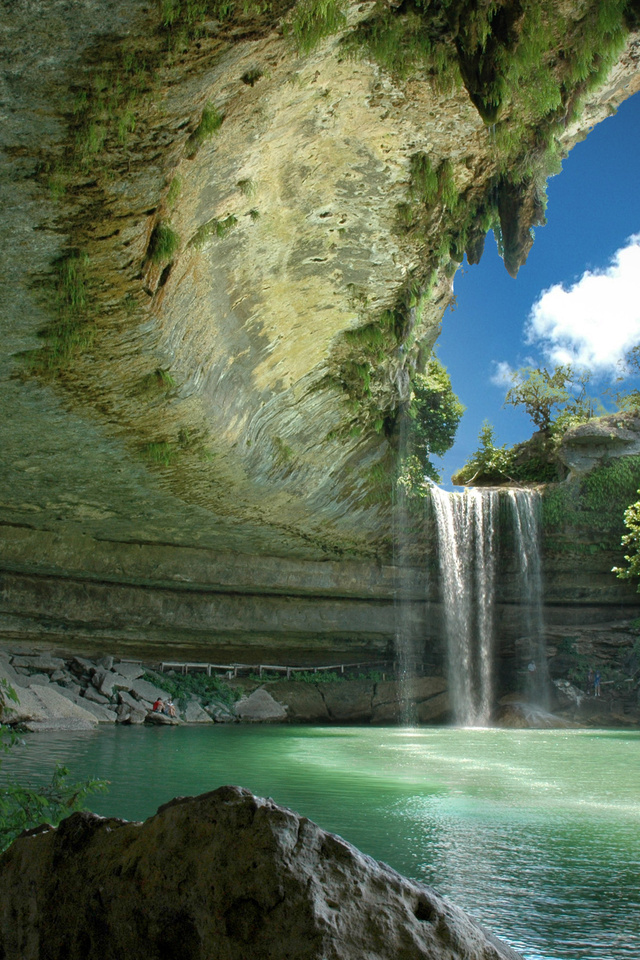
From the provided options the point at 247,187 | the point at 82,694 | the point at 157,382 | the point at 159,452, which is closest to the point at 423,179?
the point at 247,187

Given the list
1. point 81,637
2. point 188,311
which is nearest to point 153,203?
point 188,311

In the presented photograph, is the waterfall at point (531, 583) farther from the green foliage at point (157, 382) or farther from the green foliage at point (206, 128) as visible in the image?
the green foliage at point (206, 128)

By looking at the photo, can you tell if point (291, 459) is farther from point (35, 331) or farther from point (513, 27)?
point (513, 27)

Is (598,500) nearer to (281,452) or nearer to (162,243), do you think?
(281,452)

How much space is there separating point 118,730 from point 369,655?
1019cm

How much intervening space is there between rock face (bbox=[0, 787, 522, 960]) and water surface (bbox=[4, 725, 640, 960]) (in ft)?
4.86

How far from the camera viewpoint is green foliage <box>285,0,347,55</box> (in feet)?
15.3

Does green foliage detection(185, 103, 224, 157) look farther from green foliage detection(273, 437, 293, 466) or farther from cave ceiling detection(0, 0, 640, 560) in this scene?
green foliage detection(273, 437, 293, 466)

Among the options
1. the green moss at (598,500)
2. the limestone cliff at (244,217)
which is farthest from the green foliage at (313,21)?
the green moss at (598,500)

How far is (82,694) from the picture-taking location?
15727 millimetres

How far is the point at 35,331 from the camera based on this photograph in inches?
296

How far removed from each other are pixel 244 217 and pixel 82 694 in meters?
12.3

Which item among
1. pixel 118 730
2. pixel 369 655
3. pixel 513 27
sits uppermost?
pixel 513 27

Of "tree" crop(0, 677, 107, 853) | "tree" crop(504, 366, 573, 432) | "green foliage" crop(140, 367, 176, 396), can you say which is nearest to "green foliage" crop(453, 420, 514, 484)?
"tree" crop(504, 366, 573, 432)
